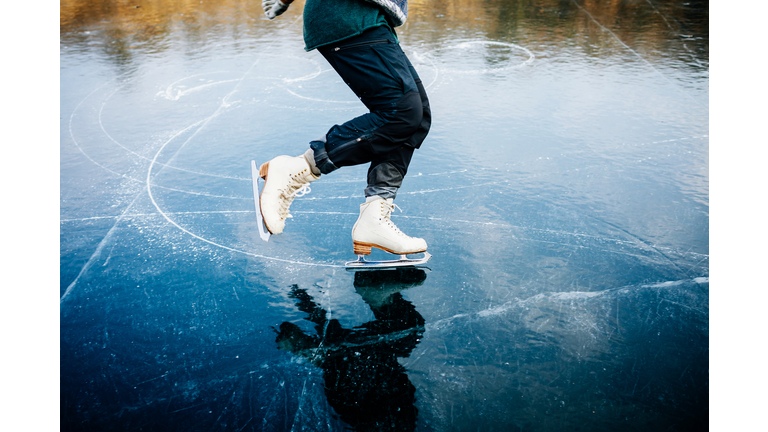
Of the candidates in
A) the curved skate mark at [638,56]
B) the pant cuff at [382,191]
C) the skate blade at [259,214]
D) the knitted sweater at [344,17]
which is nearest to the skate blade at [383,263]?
the pant cuff at [382,191]

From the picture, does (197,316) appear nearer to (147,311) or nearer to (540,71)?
(147,311)

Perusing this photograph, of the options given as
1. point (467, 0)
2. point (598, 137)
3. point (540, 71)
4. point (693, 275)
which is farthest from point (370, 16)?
point (467, 0)

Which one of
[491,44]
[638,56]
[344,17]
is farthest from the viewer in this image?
[491,44]

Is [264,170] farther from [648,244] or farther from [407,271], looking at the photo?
[648,244]

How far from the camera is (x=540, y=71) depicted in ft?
14.8

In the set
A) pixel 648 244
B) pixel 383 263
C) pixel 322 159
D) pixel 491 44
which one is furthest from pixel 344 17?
pixel 491 44

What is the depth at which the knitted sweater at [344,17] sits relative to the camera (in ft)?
5.90

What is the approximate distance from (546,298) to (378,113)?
0.90 m

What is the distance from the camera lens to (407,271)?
2.02 meters

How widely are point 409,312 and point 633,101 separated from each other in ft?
9.51

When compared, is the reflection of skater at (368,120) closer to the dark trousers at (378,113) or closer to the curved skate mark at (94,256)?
the dark trousers at (378,113)

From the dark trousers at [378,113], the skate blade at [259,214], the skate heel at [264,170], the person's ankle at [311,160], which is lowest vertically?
the skate blade at [259,214]

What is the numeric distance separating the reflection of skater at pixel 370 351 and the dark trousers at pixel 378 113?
1.42 ft
